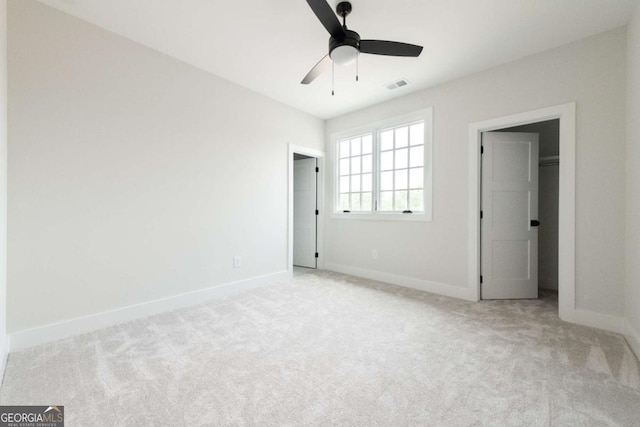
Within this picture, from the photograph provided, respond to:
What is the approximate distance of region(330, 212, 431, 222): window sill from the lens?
385 cm

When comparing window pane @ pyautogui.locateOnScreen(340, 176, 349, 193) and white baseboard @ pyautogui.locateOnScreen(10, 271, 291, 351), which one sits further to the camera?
window pane @ pyautogui.locateOnScreen(340, 176, 349, 193)

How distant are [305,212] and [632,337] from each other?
4411 mm

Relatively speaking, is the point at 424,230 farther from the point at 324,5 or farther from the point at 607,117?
the point at 324,5

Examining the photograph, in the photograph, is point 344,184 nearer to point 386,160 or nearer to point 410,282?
point 386,160

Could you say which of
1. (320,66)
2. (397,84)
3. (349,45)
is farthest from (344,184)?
(349,45)

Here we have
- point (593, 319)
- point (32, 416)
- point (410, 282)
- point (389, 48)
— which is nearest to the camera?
point (32, 416)

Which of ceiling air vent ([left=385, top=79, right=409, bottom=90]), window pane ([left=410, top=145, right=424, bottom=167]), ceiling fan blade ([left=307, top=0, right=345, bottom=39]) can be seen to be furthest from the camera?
window pane ([left=410, top=145, right=424, bottom=167])

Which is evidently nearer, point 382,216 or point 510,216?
point 510,216

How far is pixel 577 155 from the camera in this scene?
271cm

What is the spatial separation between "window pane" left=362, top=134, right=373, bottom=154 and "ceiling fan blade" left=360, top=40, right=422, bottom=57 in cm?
224

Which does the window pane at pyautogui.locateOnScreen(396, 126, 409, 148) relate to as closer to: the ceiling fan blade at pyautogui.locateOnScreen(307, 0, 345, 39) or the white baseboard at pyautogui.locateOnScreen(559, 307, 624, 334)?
the ceiling fan blade at pyautogui.locateOnScreen(307, 0, 345, 39)

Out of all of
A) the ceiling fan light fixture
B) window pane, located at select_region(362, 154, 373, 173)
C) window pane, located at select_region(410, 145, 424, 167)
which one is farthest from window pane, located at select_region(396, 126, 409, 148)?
the ceiling fan light fixture

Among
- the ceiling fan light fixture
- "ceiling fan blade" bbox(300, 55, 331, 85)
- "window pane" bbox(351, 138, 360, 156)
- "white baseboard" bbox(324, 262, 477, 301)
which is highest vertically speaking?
"ceiling fan blade" bbox(300, 55, 331, 85)

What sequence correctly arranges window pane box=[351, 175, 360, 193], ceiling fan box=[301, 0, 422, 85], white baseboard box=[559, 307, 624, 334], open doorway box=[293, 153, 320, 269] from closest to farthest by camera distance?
ceiling fan box=[301, 0, 422, 85], white baseboard box=[559, 307, 624, 334], window pane box=[351, 175, 360, 193], open doorway box=[293, 153, 320, 269]
